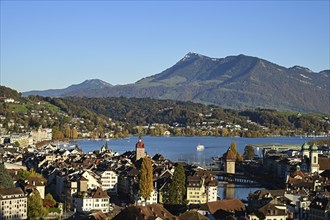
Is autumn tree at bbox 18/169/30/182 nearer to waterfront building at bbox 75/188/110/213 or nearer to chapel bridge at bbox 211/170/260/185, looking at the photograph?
waterfront building at bbox 75/188/110/213

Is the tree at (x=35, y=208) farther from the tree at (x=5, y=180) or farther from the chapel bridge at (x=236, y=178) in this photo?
the chapel bridge at (x=236, y=178)

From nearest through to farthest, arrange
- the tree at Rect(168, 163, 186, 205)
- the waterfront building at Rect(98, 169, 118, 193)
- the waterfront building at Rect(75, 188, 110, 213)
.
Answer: the waterfront building at Rect(75, 188, 110, 213), the tree at Rect(168, 163, 186, 205), the waterfront building at Rect(98, 169, 118, 193)

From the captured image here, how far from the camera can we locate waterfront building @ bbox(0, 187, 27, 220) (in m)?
23.2

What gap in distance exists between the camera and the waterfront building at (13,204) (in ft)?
76.1

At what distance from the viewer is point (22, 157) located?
43.7 m

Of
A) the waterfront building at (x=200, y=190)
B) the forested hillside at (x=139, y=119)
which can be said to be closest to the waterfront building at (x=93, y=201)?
the waterfront building at (x=200, y=190)

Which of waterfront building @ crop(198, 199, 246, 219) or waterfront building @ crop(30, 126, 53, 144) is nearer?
waterfront building @ crop(198, 199, 246, 219)

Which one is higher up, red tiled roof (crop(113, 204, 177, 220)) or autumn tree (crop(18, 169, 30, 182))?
autumn tree (crop(18, 169, 30, 182))

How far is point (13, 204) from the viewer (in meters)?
23.5

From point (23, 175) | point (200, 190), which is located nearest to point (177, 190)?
point (200, 190)

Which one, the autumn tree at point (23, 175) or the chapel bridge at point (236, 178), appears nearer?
the autumn tree at point (23, 175)

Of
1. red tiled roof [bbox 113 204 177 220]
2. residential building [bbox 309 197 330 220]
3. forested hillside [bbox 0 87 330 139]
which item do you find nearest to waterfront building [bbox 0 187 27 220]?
red tiled roof [bbox 113 204 177 220]

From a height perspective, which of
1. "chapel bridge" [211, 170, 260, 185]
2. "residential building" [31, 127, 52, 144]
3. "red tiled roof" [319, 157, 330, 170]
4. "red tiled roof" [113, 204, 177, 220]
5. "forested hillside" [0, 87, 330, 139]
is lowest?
"chapel bridge" [211, 170, 260, 185]

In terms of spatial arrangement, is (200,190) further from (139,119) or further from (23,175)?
(139,119)
